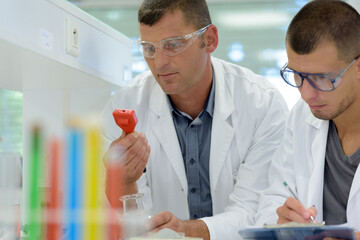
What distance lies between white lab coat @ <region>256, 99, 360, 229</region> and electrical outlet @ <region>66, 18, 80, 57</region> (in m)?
1.06

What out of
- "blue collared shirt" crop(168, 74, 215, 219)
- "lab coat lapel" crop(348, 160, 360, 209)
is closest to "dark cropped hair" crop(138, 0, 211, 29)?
"blue collared shirt" crop(168, 74, 215, 219)

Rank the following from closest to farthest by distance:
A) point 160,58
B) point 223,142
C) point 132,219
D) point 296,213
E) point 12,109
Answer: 1. point 132,219
2. point 296,213
3. point 160,58
4. point 223,142
5. point 12,109

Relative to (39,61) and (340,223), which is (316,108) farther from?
(39,61)

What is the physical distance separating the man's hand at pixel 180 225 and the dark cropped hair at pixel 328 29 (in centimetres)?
80

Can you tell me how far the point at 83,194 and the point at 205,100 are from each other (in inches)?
68.9

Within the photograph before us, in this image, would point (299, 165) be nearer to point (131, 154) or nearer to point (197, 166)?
point (197, 166)

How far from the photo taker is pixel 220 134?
8.04ft

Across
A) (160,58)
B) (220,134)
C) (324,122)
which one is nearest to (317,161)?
(324,122)

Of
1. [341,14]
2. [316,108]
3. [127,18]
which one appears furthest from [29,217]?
[127,18]

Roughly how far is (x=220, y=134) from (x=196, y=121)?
148 mm

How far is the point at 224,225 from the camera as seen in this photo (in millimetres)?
2133

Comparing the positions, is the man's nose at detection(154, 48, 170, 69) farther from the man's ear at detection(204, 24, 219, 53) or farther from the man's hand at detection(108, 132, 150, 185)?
the man's hand at detection(108, 132, 150, 185)

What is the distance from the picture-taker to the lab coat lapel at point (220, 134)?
7.90 ft

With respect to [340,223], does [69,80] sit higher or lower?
higher
